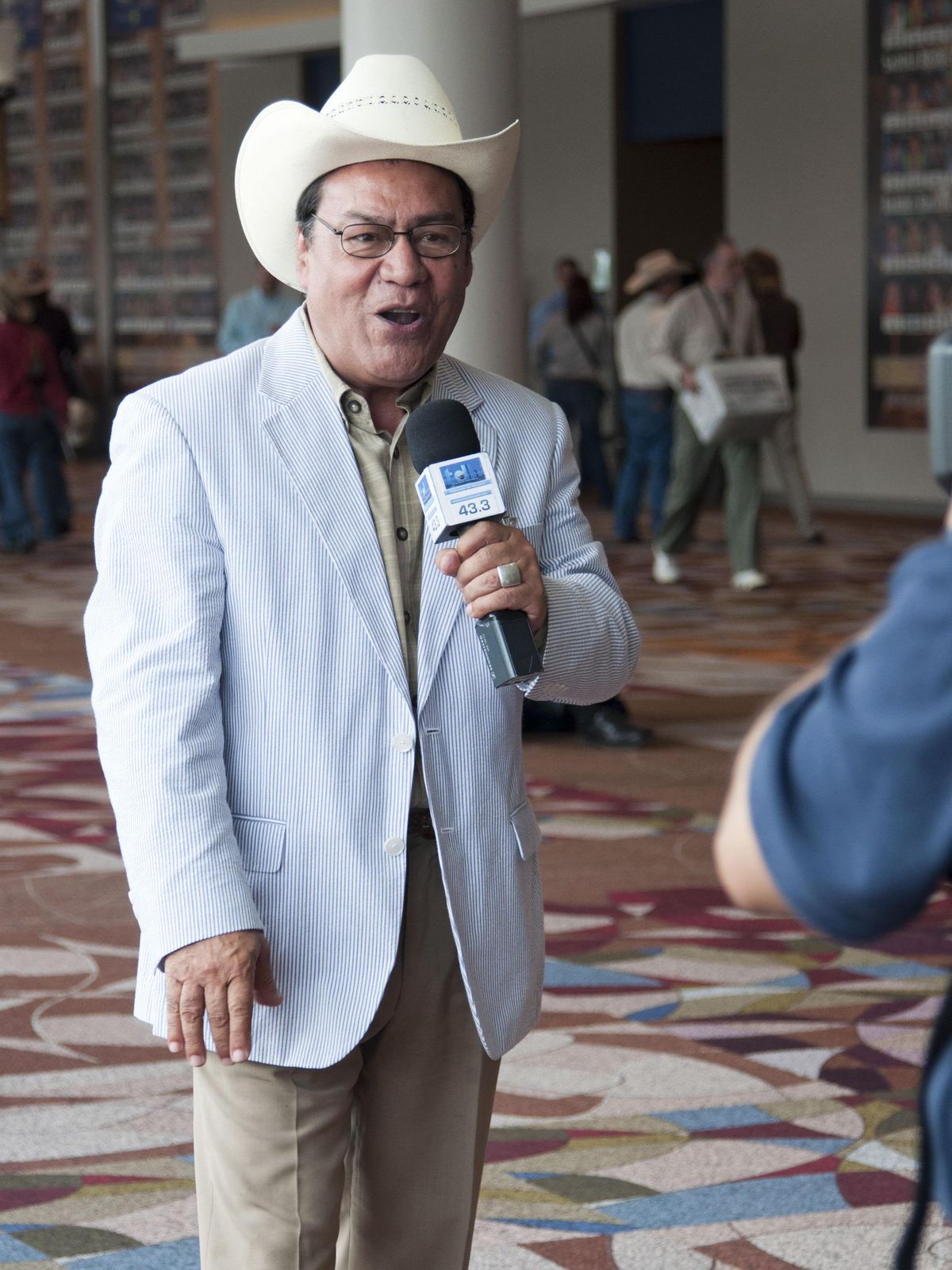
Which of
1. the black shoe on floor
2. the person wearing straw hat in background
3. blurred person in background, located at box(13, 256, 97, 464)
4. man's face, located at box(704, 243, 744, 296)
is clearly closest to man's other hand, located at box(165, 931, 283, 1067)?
the black shoe on floor

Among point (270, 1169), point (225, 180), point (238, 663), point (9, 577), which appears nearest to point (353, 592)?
point (238, 663)

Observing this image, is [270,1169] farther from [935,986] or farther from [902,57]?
[902,57]

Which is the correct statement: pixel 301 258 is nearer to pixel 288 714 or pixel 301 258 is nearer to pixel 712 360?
pixel 288 714

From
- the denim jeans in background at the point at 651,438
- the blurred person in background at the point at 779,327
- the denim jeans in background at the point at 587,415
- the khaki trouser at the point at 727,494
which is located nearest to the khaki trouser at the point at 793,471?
the blurred person in background at the point at 779,327

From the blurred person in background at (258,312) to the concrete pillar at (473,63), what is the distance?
23.3 ft

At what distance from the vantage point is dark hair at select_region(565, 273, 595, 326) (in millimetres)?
14938

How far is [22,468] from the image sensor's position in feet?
43.8

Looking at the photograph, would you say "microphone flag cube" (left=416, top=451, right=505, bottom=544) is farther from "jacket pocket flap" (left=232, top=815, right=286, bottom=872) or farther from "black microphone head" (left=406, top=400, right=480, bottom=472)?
"jacket pocket flap" (left=232, top=815, right=286, bottom=872)

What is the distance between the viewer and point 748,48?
16125mm

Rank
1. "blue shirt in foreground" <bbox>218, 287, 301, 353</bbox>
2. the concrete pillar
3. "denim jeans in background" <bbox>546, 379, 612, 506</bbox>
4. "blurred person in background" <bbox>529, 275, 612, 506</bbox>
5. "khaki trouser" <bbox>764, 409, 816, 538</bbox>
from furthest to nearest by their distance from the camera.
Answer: "denim jeans in background" <bbox>546, 379, 612, 506</bbox> < "blurred person in background" <bbox>529, 275, 612, 506</bbox> < "blue shirt in foreground" <bbox>218, 287, 301, 353</bbox> < "khaki trouser" <bbox>764, 409, 816, 538</bbox> < the concrete pillar

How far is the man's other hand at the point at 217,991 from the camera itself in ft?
6.48

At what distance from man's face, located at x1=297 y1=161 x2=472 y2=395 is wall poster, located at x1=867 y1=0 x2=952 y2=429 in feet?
42.6

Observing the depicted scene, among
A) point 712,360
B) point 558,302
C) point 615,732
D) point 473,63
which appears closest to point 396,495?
point 473,63

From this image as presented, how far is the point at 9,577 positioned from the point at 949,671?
1172 cm
